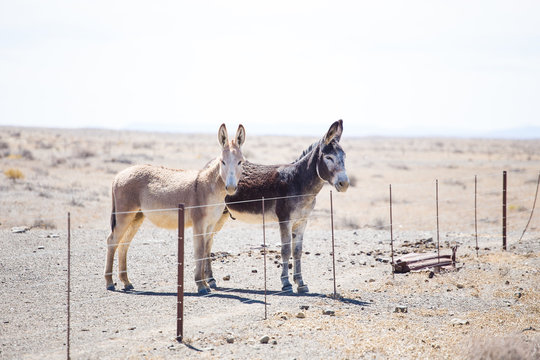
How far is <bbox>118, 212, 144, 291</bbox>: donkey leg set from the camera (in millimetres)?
11383

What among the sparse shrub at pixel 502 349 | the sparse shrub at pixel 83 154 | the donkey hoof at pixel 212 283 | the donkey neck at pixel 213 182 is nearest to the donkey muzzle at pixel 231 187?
the donkey neck at pixel 213 182

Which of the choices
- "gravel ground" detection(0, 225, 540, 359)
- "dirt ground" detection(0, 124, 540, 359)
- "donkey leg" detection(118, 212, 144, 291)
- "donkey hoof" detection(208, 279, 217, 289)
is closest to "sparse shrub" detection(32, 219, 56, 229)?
"dirt ground" detection(0, 124, 540, 359)

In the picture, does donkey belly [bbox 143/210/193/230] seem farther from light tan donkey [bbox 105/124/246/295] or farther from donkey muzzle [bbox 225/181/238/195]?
donkey muzzle [bbox 225/181/238/195]

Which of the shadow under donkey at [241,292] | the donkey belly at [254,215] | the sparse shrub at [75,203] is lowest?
the shadow under donkey at [241,292]

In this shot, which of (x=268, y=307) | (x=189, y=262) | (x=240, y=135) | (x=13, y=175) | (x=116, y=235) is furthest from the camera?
(x=13, y=175)

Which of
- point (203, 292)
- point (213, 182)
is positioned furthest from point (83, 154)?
point (203, 292)

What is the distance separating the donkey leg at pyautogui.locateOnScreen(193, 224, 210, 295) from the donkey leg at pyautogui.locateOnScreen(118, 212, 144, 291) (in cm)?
138

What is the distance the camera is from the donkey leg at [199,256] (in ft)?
36.1

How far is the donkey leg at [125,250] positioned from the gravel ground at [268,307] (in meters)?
0.33

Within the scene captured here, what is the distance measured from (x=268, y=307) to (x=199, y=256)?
1.77 m

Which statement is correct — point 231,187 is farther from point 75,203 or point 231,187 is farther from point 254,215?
point 75,203

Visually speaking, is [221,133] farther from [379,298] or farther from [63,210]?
[63,210]

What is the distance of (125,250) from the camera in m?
11.7

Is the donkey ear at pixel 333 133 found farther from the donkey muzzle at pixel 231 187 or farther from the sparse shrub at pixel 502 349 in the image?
the sparse shrub at pixel 502 349
